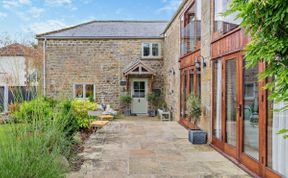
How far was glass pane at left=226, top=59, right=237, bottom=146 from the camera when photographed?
5656 millimetres

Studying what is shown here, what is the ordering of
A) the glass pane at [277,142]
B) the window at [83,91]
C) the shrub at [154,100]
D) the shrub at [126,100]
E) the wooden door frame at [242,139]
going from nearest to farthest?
the glass pane at [277,142] → the wooden door frame at [242,139] → the shrub at [126,100] → the shrub at [154,100] → the window at [83,91]

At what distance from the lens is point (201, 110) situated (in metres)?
7.82

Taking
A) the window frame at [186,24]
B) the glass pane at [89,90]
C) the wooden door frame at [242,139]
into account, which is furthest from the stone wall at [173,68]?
the wooden door frame at [242,139]

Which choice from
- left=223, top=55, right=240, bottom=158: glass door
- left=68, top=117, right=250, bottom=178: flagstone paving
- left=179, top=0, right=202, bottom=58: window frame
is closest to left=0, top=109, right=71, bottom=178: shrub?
left=68, top=117, right=250, bottom=178: flagstone paving

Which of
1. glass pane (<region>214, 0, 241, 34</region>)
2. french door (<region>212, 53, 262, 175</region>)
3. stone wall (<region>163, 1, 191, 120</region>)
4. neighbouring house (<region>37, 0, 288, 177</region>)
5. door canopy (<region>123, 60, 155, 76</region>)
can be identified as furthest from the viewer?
door canopy (<region>123, 60, 155, 76</region>)

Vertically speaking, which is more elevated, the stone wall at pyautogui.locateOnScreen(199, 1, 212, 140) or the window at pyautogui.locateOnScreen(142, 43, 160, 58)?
the window at pyautogui.locateOnScreen(142, 43, 160, 58)

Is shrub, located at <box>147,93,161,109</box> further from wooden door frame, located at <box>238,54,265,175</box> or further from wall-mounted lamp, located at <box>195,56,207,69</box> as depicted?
wooden door frame, located at <box>238,54,265,175</box>

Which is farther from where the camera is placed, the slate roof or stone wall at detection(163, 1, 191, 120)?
the slate roof

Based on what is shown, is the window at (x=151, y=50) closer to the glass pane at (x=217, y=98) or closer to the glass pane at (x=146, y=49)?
the glass pane at (x=146, y=49)

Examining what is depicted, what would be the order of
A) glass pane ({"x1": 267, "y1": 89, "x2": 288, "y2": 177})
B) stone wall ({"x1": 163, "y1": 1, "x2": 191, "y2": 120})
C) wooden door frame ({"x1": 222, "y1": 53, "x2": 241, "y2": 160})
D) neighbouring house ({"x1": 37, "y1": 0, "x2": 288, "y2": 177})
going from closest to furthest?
glass pane ({"x1": 267, "y1": 89, "x2": 288, "y2": 177}) < neighbouring house ({"x1": 37, "y1": 0, "x2": 288, "y2": 177}) < wooden door frame ({"x1": 222, "y1": 53, "x2": 241, "y2": 160}) < stone wall ({"x1": 163, "y1": 1, "x2": 191, "y2": 120})

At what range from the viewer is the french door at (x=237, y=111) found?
474cm

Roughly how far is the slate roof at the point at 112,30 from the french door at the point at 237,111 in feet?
32.7

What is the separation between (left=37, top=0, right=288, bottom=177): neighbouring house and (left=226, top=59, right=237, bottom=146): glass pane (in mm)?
21

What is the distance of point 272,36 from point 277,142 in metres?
2.34
